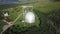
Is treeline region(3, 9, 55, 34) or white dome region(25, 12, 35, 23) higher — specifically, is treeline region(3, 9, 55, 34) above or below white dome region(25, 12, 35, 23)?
below

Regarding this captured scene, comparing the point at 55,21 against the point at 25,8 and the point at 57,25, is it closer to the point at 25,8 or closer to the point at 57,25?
the point at 57,25

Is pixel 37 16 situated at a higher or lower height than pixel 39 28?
higher

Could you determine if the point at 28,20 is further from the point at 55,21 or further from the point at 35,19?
the point at 55,21

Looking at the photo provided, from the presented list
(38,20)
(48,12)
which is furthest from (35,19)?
(48,12)

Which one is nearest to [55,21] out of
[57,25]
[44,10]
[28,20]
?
[57,25]

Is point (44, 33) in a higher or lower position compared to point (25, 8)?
lower

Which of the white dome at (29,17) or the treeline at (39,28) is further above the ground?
the white dome at (29,17)

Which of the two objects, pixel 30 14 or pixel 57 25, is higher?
pixel 30 14

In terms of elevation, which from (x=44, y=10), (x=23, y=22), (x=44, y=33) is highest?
(x=44, y=10)

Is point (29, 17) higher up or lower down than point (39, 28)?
higher up
